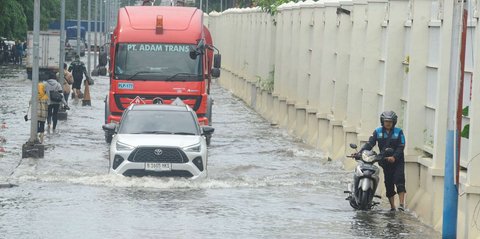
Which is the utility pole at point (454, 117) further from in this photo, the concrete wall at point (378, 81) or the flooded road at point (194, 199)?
the flooded road at point (194, 199)

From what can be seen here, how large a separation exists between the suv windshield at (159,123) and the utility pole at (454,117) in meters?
8.54

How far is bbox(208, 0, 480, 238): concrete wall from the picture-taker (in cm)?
1809

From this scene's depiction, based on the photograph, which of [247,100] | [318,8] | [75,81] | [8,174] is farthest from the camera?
[247,100]

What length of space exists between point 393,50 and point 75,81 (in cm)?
2764

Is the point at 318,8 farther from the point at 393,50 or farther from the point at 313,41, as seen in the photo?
the point at 393,50

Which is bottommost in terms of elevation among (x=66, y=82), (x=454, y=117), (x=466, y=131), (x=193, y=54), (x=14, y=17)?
(x=66, y=82)

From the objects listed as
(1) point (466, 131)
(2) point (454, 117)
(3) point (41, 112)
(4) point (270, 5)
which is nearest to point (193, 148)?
(1) point (466, 131)

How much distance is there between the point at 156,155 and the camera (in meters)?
22.5

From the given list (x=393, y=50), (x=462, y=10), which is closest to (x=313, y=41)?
(x=393, y=50)

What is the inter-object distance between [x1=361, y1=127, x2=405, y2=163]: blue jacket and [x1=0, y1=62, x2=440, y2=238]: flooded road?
93 cm

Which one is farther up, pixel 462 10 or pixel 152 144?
pixel 462 10

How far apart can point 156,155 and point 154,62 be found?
8056mm

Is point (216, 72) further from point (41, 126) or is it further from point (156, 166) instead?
point (156, 166)

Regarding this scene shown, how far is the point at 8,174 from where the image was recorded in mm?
24344
